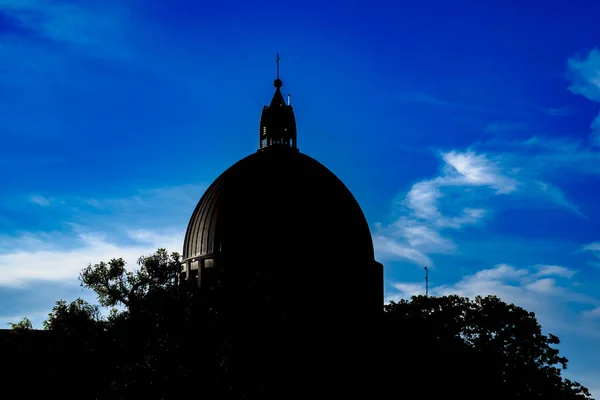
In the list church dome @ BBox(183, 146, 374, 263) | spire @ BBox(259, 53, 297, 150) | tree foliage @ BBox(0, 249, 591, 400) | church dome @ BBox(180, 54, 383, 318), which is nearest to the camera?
tree foliage @ BBox(0, 249, 591, 400)

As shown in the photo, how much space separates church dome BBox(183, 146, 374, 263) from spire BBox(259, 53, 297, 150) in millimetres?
3901

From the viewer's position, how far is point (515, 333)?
4212 centimetres

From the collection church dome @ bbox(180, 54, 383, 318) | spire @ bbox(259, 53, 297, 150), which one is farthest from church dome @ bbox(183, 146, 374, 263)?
spire @ bbox(259, 53, 297, 150)

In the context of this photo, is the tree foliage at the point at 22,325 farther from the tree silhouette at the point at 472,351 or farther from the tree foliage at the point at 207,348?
the tree silhouette at the point at 472,351

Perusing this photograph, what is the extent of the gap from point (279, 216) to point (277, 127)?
10192 millimetres

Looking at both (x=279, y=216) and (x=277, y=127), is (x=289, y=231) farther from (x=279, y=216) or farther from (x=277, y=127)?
(x=277, y=127)

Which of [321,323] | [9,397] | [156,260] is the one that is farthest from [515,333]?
[9,397]

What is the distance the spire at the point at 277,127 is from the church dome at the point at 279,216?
3.90 meters

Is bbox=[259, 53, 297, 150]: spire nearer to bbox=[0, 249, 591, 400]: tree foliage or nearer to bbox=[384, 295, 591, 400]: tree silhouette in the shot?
bbox=[0, 249, 591, 400]: tree foliage

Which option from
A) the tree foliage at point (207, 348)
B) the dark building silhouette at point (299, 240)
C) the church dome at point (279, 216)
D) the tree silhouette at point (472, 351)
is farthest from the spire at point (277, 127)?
the tree silhouette at point (472, 351)

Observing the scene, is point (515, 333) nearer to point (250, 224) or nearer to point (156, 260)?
point (250, 224)

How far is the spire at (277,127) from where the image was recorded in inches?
2016

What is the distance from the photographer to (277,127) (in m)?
51.4

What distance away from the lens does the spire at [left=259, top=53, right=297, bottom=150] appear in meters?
51.2
